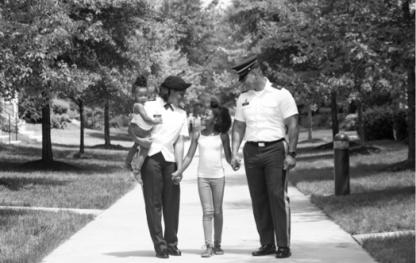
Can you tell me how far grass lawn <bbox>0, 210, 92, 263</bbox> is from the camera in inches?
374

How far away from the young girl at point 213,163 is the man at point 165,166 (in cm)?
22

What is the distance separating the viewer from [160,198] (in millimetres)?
9516

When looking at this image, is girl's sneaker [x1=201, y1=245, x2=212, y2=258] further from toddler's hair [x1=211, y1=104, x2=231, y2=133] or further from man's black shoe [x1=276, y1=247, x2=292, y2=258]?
toddler's hair [x1=211, y1=104, x2=231, y2=133]

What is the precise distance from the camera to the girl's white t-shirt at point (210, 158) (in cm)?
966

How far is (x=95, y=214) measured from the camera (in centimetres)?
1373

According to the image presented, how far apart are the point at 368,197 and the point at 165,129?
6244mm

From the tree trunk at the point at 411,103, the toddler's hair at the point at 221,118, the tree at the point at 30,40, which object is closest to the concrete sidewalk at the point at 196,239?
the toddler's hair at the point at 221,118

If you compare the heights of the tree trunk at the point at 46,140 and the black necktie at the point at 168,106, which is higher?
the black necktie at the point at 168,106

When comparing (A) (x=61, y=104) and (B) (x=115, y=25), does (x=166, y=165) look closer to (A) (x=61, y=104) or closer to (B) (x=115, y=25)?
(B) (x=115, y=25)

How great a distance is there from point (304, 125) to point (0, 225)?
2314 inches

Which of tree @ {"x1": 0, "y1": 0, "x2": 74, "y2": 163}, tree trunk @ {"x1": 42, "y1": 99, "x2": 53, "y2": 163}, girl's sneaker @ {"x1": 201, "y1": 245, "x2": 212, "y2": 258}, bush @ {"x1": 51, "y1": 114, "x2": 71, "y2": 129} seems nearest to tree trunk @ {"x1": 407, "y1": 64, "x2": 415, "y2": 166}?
tree @ {"x1": 0, "y1": 0, "x2": 74, "y2": 163}

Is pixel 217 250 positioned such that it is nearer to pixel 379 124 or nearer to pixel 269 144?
pixel 269 144

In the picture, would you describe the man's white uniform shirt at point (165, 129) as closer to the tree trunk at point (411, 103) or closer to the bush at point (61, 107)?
the tree trunk at point (411, 103)

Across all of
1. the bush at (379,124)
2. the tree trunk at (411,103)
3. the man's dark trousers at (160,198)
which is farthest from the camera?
the bush at (379,124)
